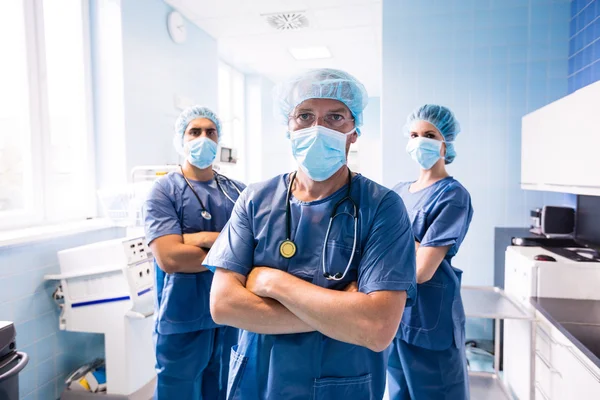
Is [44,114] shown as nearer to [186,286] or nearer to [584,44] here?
[186,286]

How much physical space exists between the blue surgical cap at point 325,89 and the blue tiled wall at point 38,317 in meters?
1.64

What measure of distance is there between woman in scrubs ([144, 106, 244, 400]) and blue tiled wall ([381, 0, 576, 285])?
169 cm

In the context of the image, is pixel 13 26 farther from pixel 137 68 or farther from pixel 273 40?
pixel 273 40

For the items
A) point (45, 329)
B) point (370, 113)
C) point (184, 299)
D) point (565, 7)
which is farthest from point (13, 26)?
point (370, 113)

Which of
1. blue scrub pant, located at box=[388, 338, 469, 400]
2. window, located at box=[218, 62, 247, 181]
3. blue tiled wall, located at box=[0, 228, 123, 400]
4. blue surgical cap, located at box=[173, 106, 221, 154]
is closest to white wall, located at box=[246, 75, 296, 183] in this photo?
window, located at box=[218, 62, 247, 181]

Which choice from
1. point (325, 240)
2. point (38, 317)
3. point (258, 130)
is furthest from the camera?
point (258, 130)

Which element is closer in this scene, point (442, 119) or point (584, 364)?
point (584, 364)

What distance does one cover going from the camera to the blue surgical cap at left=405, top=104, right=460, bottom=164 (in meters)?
1.72

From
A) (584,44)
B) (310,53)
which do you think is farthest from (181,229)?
(310,53)

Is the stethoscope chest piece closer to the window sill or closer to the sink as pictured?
the sink

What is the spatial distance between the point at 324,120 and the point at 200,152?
841mm

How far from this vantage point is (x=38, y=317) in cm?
207

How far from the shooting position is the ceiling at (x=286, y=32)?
3201 millimetres

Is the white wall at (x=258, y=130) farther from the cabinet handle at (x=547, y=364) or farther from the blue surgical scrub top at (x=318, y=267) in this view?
the blue surgical scrub top at (x=318, y=267)
